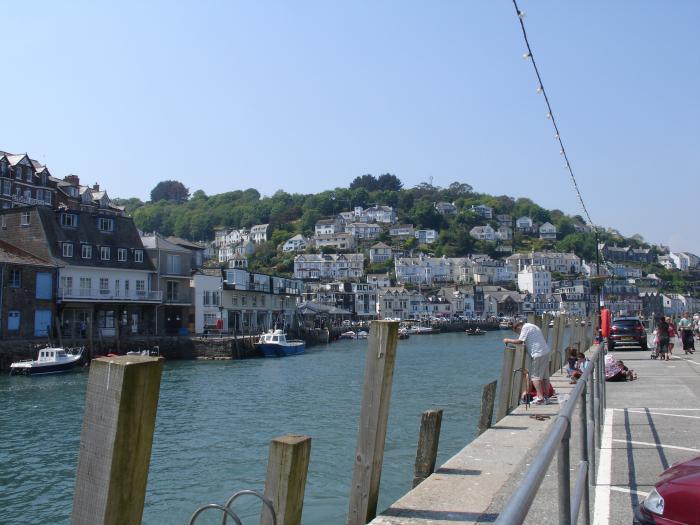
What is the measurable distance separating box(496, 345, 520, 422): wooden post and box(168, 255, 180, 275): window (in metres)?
54.5

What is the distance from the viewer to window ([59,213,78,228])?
56.0 metres

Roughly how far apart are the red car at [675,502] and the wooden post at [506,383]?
28.2 ft

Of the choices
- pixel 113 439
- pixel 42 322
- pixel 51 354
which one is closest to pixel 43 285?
pixel 42 322

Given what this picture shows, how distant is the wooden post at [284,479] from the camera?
5.66 m

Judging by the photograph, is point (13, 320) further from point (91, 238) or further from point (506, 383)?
point (506, 383)

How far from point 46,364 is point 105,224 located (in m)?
20.9

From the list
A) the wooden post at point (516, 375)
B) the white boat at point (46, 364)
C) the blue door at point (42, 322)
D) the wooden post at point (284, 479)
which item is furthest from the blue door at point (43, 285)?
the wooden post at point (284, 479)

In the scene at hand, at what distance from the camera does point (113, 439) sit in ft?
12.2

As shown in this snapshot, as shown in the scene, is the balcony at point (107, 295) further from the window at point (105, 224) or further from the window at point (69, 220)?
the window at point (69, 220)

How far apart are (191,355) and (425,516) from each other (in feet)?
176

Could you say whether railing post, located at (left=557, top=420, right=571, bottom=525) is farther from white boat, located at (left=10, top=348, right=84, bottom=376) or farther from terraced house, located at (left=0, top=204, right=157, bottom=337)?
terraced house, located at (left=0, top=204, right=157, bottom=337)

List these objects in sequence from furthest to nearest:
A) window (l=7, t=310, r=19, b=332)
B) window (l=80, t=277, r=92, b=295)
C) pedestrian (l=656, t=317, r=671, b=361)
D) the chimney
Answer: the chimney → window (l=80, t=277, r=92, b=295) → window (l=7, t=310, r=19, b=332) → pedestrian (l=656, t=317, r=671, b=361)

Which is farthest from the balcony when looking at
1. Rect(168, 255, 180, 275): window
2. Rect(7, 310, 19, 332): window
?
Rect(7, 310, 19, 332): window

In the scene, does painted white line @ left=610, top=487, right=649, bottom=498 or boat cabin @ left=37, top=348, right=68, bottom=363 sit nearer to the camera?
painted white line @ left=610, top=487, right=649, bottom=498
